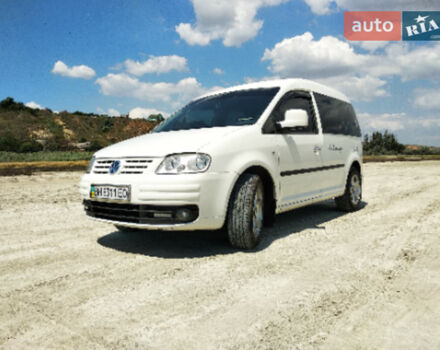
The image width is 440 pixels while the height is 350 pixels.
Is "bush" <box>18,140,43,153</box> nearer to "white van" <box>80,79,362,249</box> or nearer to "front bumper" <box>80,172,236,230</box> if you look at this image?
"white van" <box>80,79,362,249</box>

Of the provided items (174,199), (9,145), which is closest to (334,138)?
(174,199)

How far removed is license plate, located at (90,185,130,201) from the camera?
11.3ft

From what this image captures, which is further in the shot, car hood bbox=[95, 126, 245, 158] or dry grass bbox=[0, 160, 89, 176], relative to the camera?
dry grass bbox=[0, 160, 89, 176]

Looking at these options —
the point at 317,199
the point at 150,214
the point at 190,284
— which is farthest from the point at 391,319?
the point at 317,199

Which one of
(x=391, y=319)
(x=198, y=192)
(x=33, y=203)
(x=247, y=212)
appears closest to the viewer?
(x=391, y=319)

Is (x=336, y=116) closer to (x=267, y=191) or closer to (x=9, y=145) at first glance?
(x=267, y=191)

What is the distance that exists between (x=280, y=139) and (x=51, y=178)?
8533mm

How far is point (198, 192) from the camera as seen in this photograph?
330 centimetres

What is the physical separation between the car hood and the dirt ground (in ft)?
3.18

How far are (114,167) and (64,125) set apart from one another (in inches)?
1943

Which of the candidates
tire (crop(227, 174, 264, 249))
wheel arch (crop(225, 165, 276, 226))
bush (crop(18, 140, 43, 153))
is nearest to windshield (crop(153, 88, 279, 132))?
wheel arch (crop(225, 165, 276, 226))

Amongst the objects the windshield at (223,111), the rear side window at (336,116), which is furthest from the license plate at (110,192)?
the rear side window at (336,116)

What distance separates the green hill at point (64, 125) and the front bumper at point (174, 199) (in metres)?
34.7

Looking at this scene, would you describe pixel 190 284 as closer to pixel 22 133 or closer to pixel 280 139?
pixel 280 139
